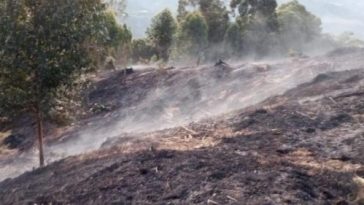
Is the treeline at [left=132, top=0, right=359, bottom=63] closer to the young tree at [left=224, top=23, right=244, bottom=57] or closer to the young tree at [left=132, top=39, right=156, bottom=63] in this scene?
the young tree at [left=224, top=23, right=244, bottom=57]

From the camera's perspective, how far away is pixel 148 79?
28.0m

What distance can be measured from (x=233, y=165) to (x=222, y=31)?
128 feet

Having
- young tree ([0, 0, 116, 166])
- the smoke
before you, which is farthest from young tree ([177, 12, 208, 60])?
young tree ([0, 0, 116, 166])

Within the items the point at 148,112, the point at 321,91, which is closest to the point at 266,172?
the point at 321,91

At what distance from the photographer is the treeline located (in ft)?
138

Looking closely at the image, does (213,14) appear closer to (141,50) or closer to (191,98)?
(141,50)

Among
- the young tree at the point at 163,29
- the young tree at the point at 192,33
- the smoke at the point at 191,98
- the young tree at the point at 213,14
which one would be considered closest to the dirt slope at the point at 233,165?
the smoke at the point at 191,98

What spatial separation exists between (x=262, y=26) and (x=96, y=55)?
105 feet

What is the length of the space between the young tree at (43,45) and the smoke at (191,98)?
5209 mm

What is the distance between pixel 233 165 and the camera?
8.57m

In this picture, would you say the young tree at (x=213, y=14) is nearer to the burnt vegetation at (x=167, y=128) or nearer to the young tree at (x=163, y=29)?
the young tree at (x=163, y=29)

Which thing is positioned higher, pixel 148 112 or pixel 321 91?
pixel 321 91

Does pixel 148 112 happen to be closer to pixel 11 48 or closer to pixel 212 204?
pixel 11 48

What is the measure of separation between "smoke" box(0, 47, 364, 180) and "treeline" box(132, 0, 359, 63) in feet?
51.0
